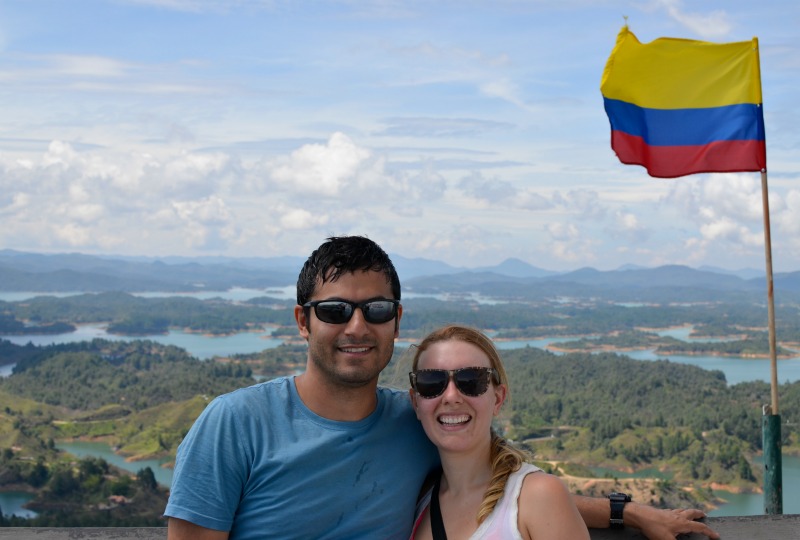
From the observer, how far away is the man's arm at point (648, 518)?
7.95ft

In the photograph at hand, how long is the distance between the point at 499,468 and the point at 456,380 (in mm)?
265

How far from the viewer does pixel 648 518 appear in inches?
95.6

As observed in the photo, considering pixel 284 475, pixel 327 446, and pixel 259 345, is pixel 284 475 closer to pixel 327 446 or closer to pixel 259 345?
pixel 327 446

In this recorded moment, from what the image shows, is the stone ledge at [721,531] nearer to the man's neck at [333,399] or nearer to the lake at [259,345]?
the man's neck at [333,399]

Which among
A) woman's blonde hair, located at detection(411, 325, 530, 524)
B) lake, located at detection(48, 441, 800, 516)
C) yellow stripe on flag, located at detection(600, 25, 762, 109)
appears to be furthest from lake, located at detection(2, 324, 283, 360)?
woman's blonde hair, located at detection(411, 325, 530, 524)

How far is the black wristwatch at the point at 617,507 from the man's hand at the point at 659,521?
1 centimetres

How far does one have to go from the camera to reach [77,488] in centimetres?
4231

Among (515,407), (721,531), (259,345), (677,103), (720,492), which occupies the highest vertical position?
(677,103)

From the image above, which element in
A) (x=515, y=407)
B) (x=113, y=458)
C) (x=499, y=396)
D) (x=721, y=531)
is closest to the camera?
(x=499, y=396)

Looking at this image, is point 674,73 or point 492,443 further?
point 674,73

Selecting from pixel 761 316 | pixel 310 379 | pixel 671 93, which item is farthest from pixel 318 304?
pixel 761 316

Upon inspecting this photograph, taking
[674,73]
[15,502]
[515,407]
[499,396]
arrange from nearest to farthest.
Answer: [499,396]
[674,73]
[15,502]
[515,407]

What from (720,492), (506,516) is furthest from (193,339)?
(506,516)

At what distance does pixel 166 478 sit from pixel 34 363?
33.3 metres
